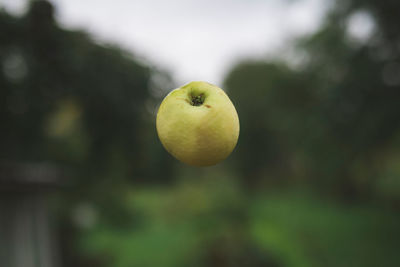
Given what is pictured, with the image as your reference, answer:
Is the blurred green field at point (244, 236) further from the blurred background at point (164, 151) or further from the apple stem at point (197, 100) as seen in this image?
the apple stem at point (197, 100)

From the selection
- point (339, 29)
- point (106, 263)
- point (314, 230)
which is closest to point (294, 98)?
point (339, 29)

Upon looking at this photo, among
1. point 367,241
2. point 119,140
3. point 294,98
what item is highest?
point 294,98

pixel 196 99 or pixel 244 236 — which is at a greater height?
pixel 244 236

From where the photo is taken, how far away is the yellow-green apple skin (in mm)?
911

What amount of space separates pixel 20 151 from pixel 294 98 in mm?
12227

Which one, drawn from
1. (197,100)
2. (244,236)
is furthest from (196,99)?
(244,236)

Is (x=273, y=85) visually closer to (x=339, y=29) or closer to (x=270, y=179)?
(x=339, y=29)

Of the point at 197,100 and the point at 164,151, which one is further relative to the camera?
the point at 164,151

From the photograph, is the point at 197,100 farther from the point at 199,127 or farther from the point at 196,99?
the point at 199,127

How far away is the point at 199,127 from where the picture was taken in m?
0.91

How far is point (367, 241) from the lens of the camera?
40.0 feet

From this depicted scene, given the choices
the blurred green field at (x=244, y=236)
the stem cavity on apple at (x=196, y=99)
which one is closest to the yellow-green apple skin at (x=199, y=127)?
the stem cavity on apple at (x=196, y=99)

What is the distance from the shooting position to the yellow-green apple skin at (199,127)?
91cm

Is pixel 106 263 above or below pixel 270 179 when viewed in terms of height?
below
